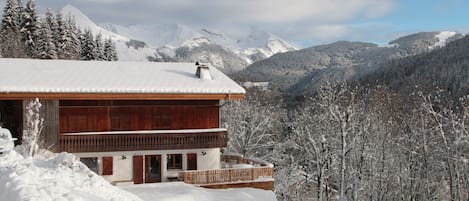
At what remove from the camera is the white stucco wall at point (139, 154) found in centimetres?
2203

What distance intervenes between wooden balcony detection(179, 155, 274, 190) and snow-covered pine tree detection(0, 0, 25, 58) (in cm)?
3476

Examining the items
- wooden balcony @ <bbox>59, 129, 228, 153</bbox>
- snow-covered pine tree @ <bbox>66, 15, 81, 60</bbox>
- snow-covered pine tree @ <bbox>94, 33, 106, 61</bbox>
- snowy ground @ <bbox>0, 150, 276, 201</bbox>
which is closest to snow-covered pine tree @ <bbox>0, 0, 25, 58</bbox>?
snow-covered pine tree @ <bbox>66, 15, 81, 60</bbox>

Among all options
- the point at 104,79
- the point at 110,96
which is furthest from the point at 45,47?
the point at 110,96

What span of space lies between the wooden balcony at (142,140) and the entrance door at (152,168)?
3.04ft

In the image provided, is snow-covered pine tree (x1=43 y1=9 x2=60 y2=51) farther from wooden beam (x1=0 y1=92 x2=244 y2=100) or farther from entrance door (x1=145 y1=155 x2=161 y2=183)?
entrance door (x1=145 y1=155 x2=161 y2=183)

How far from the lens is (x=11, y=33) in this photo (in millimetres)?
51438

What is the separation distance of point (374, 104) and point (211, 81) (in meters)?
19.1

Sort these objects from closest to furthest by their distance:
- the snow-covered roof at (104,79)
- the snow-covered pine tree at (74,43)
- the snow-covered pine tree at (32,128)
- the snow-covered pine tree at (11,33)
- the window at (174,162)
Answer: the snow-covered pine tree at (32,128) < the snow-covered roof at (104,79) < the window at (174,162) < the snow-covered pine tree at (11,33) < the snow-covered pine tree at (74,43)

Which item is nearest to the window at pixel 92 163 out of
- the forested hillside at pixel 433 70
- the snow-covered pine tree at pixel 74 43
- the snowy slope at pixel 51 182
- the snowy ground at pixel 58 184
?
the snowy ground at pixel 58 184

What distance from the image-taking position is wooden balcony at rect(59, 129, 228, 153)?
70.0 feet

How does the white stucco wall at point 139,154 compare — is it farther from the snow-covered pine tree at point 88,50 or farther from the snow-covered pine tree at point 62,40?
the snow-covered pine tree at point 88,50

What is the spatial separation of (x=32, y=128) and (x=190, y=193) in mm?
7118

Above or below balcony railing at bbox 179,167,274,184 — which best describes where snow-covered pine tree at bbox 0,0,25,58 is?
above

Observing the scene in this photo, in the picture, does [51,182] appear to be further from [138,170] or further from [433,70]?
[433,70]
